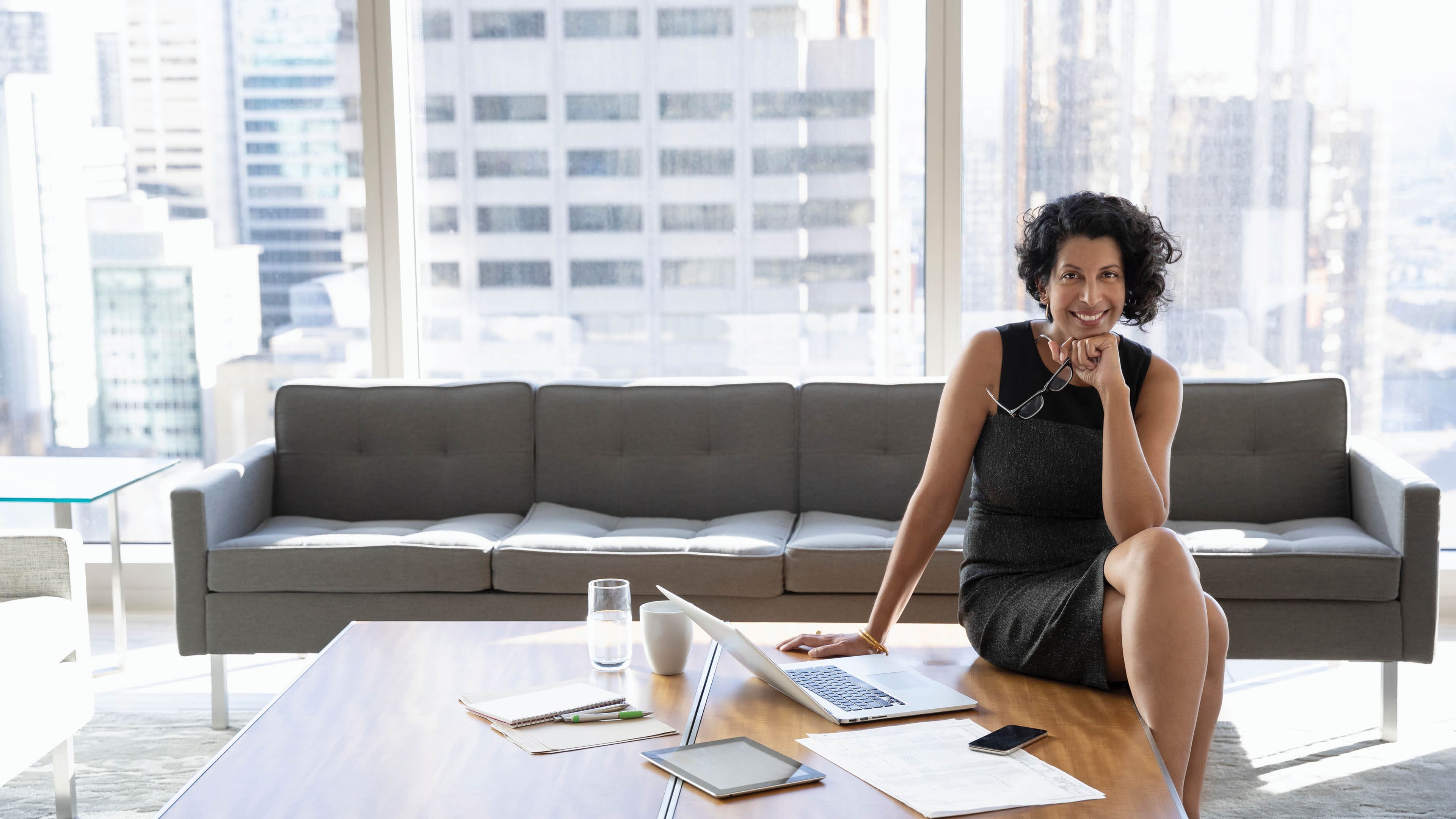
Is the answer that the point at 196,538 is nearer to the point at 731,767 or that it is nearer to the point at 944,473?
the point at 944,473

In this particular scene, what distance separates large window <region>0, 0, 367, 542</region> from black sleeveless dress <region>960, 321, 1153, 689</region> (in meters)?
2.60

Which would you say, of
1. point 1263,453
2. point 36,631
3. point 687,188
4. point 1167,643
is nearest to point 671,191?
point 687,188

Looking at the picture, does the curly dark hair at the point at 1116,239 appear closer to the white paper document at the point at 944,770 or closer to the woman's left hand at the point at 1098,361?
the woman's left hand at the point at 1098,361

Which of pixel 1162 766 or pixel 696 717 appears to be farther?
pixel 696 717

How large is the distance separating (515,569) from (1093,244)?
164 cm

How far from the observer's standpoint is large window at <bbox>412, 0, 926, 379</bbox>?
419cm

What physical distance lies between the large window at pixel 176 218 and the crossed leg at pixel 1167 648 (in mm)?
3071

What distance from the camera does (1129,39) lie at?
412 cm

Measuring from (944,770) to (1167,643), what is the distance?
0.46 m

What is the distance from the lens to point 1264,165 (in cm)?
410

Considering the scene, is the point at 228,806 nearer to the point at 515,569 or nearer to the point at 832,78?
the point at 515,569

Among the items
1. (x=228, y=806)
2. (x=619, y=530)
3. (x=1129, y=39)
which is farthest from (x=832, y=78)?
(x=228, y=806)

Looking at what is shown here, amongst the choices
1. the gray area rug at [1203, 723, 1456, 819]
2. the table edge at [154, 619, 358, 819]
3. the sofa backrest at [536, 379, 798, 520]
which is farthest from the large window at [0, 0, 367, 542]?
the gray area rug at [1203, 723, 1456, 819]

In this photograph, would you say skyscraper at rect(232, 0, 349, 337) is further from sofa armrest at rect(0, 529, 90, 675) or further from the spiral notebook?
the spiral notebook
